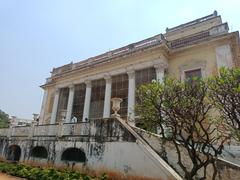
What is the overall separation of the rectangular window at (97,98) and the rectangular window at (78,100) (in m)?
1.29

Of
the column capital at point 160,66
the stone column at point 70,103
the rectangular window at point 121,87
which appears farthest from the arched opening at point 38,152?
the column capital at point 160,66

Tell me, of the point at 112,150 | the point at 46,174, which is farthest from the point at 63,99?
Answer: the point at 112,150

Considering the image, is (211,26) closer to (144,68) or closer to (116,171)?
(144,68)

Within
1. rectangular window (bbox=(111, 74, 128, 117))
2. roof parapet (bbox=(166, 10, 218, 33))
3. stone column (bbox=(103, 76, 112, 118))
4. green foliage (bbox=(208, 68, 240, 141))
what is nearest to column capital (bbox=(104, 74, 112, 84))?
stone column (bbox=(103, 76, 112, 118))

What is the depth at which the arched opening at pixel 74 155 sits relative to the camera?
11355mm

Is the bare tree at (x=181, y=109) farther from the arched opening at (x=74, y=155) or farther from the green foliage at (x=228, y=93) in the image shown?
the arched opening at (x=74, y=155)

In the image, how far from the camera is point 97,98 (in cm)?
1928

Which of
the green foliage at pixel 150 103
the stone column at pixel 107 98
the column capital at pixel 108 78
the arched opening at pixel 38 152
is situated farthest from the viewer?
the column capital at pixel 108 78

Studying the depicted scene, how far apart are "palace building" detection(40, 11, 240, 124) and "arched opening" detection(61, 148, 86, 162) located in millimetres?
3525

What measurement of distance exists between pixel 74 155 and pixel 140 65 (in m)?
8.87

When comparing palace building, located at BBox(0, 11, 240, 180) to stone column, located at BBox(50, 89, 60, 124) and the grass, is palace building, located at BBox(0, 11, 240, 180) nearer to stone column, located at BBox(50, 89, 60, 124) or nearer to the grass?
stone column, located at BBox(50, 89, 60, 124)

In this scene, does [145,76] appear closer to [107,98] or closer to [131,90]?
[131,90]

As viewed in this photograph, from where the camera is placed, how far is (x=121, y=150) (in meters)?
9.70

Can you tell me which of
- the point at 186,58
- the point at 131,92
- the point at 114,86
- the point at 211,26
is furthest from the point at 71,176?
the point at 211,26
